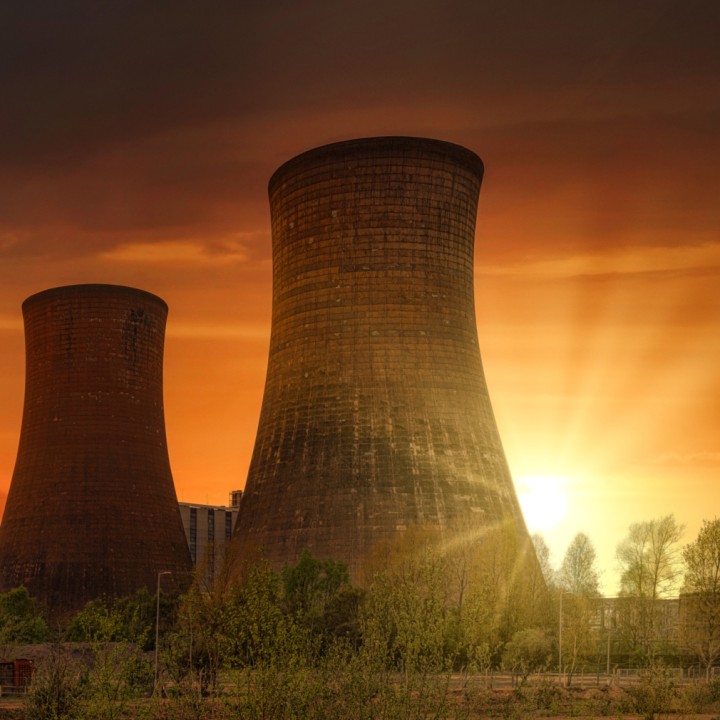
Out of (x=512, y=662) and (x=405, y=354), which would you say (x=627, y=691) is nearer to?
(x=512, y=662)

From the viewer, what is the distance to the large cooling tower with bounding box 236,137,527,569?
107ft

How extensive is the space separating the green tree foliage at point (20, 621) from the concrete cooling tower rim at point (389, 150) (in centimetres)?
1742

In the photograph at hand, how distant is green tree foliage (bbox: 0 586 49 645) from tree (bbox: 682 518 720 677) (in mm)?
20524

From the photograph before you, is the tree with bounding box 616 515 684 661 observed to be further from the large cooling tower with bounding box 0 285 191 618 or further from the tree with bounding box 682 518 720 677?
the large cooling tower with bounding box 0 285 191 618

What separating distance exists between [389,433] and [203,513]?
155 feet

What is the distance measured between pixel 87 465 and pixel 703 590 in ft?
75.6

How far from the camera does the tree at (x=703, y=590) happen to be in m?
31.0

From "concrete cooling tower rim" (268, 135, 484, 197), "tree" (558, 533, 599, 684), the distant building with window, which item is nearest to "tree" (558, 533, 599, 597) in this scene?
"tree" (558, 533, 599, 684)

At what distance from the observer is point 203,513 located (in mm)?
77312

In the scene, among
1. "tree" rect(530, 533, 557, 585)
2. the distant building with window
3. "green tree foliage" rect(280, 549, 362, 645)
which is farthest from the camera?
the distant building with window

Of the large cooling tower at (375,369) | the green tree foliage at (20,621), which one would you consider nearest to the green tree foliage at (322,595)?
the large cooling tower at (375,369)

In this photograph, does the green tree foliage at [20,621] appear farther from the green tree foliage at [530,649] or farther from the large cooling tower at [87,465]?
the green tree foliage at [530,649]

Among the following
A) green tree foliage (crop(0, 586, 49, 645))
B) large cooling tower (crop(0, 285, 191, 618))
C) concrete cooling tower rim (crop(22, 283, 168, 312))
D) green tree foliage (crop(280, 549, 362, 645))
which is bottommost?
green tree foliage (crop(0, 586, 49, 645))

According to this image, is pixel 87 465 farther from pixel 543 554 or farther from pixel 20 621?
pixel 543 554
